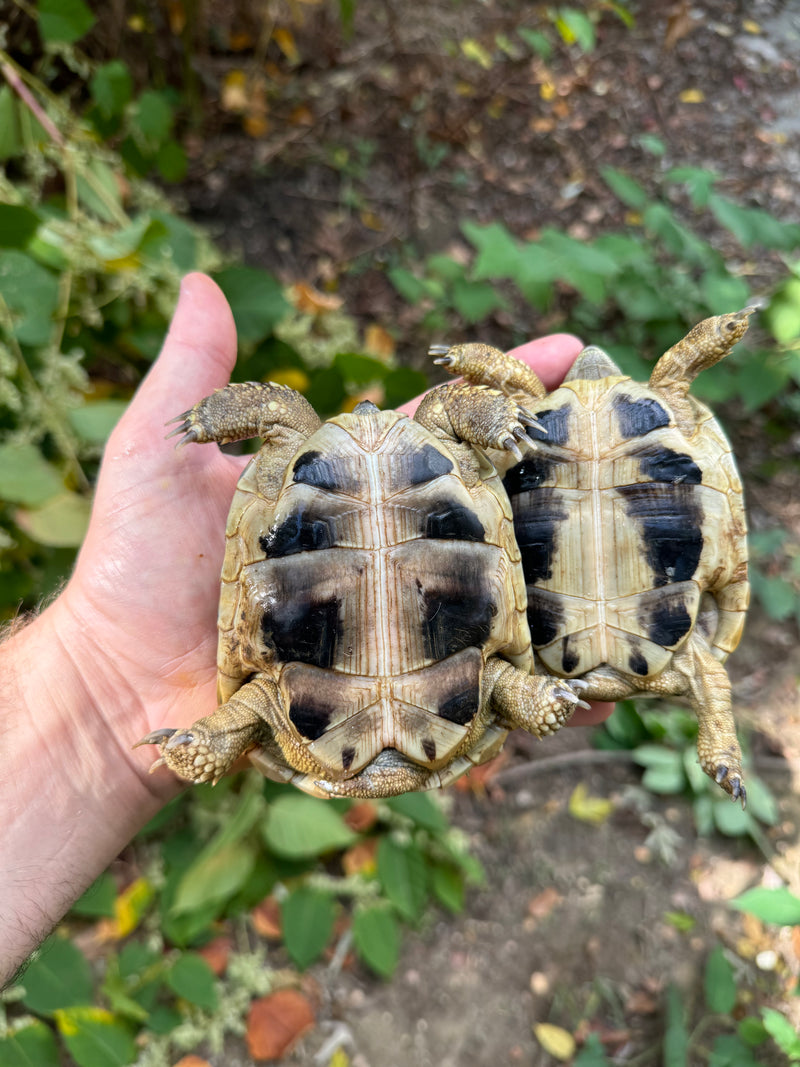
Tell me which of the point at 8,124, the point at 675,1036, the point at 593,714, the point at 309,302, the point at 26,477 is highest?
the point at 8,124

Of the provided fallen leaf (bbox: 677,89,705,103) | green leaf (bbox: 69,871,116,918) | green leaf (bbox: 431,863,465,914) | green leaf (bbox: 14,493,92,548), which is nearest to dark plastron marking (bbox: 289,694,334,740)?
green leaf (bbox: 14,493,92,548)

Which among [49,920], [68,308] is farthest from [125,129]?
[49,920]

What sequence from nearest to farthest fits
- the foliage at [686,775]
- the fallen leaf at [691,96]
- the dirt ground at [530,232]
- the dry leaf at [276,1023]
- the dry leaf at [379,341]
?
the dry leaf at [276,1023] < the dirt ground at [530,232] < the foliage at [686,775] < the dry leaf at [379,341] < the fallen leaf at [691,96]

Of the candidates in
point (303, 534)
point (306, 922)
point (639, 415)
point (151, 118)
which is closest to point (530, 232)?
point (151, 118)

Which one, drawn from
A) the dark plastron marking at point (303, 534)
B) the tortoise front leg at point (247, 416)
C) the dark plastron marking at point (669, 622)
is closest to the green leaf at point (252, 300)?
the tortoise front leg at point (247, 416)

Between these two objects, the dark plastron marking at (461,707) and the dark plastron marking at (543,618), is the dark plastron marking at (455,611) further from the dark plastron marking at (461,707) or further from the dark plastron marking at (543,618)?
the dark plastron marking at (543,618)

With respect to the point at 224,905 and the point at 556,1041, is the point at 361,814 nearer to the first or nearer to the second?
the point at 224,905

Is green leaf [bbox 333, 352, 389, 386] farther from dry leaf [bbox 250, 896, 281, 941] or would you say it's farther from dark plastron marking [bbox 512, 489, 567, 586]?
dry leaf [bbox 250, 896, 281, 941]
